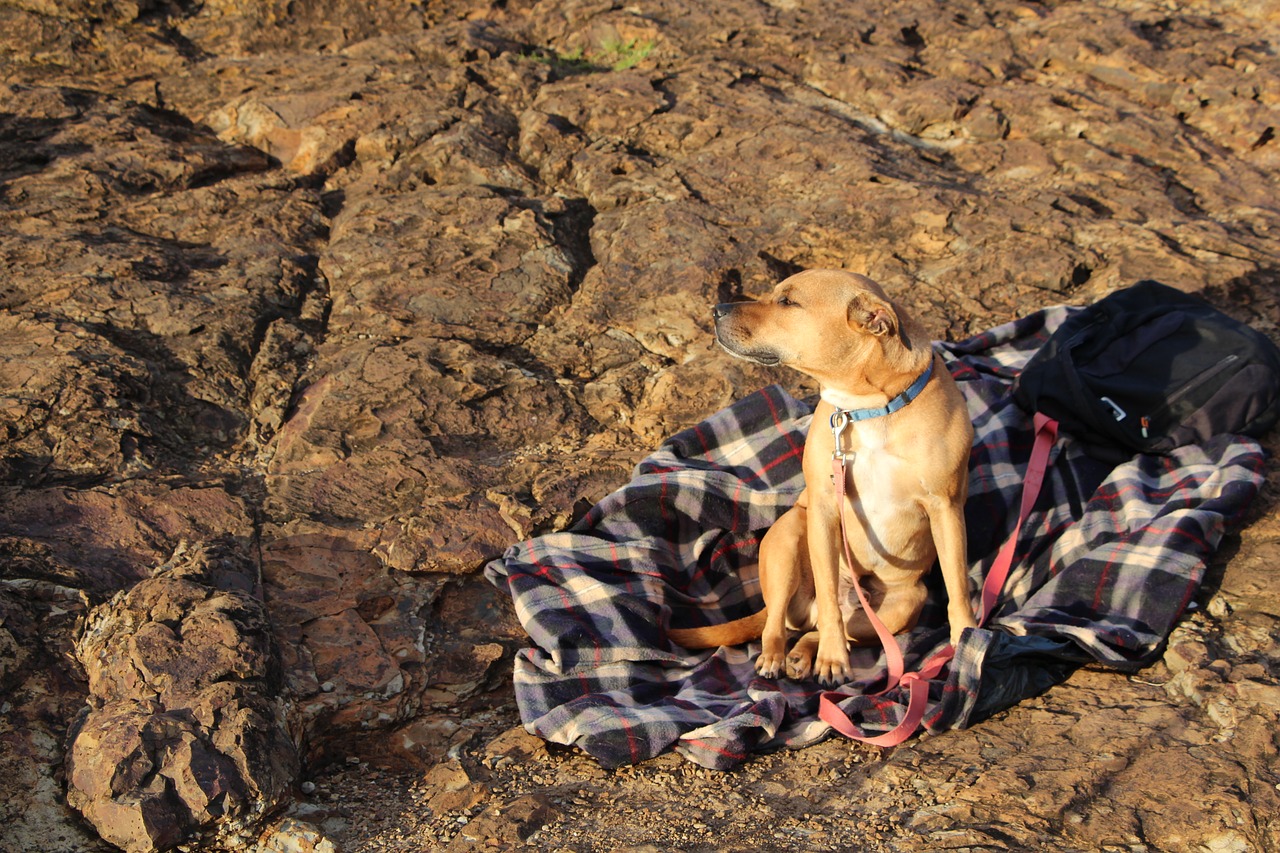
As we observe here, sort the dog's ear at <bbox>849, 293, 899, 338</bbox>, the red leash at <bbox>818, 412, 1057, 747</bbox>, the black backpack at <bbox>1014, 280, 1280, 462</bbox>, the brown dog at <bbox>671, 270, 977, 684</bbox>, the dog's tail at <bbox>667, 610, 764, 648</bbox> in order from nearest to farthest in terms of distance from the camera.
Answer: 1. the red leash at <bbox>818, 412, 1057, 747</bbox>
2. the dog's ear at <bbox>849, 293, 899, 338</bbox>
3. the brown dog at <bbox>671, 270, 977, 684</bbox>
4. the dog's tail at <bbox>667, 610, 764, 648</bbox>
5. the black backpack at <bbox>1014, 280, 1280, 462</bbox>

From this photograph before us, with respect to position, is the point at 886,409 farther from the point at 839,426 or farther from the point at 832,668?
the point at 832,668

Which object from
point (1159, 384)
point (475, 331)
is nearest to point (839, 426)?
point (1159, 384)

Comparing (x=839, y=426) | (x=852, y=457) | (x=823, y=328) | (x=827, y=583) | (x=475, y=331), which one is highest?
(x=823, y=328)

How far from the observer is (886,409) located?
3.87 metres

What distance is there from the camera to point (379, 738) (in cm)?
363

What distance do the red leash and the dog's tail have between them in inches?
19.0

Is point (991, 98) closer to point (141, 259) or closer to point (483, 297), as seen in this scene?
point (483, 297)

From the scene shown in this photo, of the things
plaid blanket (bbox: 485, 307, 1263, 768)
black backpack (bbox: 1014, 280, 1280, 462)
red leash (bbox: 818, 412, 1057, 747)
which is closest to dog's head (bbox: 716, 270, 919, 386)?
red leash (bbox: 818, 412, 1057, 747)

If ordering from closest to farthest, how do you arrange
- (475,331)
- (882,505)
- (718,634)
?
(882,505) < (718,634) < (475,331)

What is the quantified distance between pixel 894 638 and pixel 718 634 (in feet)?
2.55

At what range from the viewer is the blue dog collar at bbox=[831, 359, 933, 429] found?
3873 millimetres

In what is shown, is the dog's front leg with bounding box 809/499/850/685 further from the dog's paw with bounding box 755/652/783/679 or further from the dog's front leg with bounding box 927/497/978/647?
the dog's front leg with bounding box 927/497/978/647

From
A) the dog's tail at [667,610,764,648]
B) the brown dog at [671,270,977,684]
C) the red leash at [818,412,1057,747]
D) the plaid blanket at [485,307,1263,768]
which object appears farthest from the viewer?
the dog's tail at [667,610,764,648]

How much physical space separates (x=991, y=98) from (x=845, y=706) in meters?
6.19
